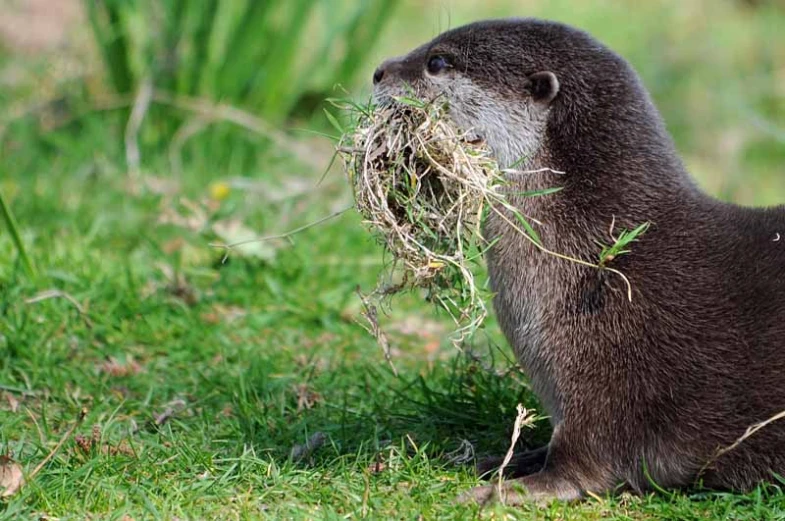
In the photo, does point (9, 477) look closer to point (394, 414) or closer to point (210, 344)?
point (394, 414)

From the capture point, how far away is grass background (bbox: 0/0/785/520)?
3.00 metres

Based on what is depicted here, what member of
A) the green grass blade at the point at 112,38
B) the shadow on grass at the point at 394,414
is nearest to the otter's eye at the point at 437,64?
the shadow on grass at the point at 394,414

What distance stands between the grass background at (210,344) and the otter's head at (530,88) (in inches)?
20.8

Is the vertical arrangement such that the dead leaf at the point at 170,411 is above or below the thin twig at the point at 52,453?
below

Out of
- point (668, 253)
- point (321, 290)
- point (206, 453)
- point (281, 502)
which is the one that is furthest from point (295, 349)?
point (668, 253)

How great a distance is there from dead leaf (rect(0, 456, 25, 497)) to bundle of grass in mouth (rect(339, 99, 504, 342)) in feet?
3.35

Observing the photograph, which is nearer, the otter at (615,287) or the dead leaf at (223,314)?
the otter at (615,287)

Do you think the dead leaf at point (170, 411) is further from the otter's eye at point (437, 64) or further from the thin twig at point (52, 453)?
the otter's eye at point (437, 64)

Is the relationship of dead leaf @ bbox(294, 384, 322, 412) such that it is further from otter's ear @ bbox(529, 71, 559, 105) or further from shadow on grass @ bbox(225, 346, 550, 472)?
otter's ear @ bbox(529, 71, 559, 105)

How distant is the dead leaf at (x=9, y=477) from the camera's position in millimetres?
2830

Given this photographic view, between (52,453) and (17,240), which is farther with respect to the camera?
(17,240)

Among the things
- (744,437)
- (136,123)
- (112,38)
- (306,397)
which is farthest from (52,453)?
(112,38)

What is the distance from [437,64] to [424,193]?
0.54m

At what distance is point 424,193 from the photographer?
3178mm
